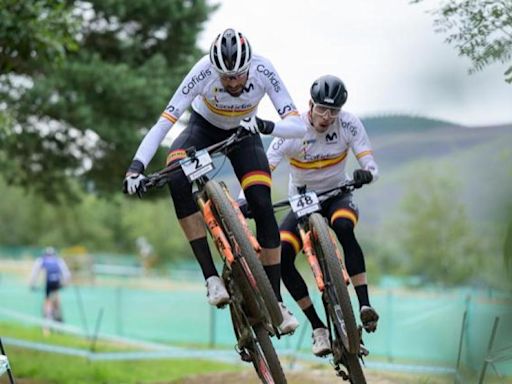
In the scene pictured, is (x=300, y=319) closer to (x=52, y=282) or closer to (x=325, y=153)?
(x=325, y=153)

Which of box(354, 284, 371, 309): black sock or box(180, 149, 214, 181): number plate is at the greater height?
box(180, 149, 214, 181): number plate

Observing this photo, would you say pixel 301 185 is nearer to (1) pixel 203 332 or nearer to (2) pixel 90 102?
(2) pixel 90 102

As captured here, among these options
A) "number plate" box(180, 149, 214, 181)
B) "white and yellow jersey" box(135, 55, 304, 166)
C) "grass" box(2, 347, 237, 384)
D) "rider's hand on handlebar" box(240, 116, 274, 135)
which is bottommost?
"grass" box(2, 347, 237, 384)

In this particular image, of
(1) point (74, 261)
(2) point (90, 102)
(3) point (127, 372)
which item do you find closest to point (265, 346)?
(3) point (127, 372)

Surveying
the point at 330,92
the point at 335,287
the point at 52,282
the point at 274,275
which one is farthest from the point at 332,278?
the point at 52,282

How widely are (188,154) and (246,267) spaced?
96cm

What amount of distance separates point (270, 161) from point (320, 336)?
157 cm

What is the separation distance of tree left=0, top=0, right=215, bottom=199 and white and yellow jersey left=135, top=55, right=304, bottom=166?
1012 cm

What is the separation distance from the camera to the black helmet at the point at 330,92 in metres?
7.67

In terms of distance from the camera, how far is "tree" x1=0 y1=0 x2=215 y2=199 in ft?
58.3

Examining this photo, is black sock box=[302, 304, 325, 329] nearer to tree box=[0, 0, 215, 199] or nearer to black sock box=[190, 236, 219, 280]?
black sock box=[190, 236, 219, 280]

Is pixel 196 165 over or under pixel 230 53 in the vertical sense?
under

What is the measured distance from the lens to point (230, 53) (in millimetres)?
6891

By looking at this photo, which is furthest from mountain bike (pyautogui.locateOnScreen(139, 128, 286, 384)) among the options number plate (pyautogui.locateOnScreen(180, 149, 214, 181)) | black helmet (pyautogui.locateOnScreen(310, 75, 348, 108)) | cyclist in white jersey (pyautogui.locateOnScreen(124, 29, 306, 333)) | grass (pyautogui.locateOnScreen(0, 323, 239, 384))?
grass (pyautogui.locateOnScreen(0, 323, 239, 384))
